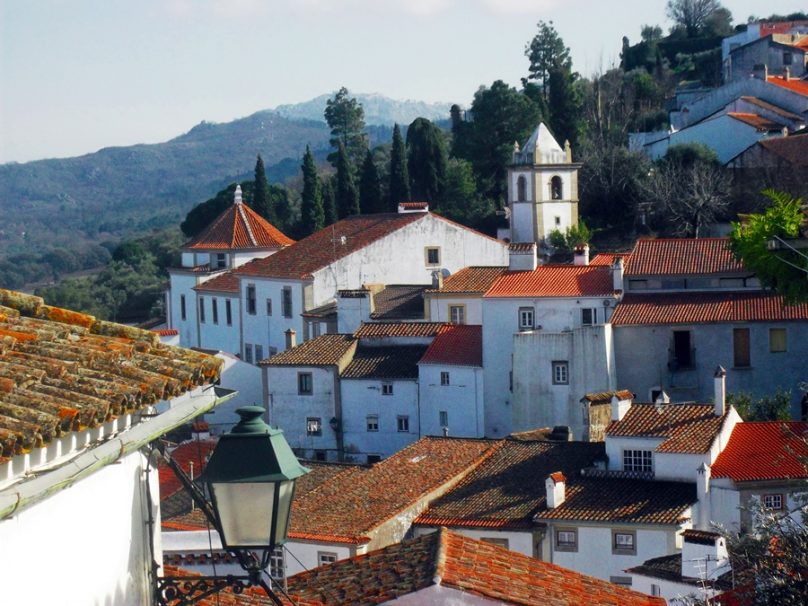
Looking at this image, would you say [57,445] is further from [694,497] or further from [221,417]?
[221,417]

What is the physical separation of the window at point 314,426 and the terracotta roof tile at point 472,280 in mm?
6148

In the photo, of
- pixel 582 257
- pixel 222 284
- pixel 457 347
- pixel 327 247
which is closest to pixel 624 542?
pixel 457 347

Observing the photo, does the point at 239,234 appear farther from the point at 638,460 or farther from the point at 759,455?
the point at 759,455

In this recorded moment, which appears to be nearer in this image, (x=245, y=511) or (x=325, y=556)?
(x=245, y=511)

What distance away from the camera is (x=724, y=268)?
40.8 metres

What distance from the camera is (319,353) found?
4281cm

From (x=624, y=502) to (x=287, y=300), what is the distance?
25684mm

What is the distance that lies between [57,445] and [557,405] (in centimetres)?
3461

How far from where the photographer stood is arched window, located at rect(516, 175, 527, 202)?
5753 centimetres

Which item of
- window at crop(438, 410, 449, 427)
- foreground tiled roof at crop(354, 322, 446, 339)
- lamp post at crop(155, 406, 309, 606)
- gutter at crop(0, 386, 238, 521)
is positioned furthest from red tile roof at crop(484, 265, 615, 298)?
lamp post at crop(155, 406, 309, 606)

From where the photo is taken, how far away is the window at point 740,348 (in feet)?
128

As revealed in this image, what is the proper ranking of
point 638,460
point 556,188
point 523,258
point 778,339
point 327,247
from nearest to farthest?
point 638,460
point 778,339
point 523,258
point 327,247
point 556,188

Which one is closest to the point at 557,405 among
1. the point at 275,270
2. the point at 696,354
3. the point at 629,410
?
the point at 696,354

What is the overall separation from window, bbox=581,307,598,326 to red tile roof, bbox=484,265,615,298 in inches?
14.6
